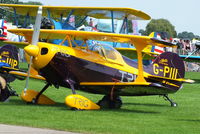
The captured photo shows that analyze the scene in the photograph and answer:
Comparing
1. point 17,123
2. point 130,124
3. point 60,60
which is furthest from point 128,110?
point 17,123

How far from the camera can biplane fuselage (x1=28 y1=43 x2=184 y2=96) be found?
13.7 m

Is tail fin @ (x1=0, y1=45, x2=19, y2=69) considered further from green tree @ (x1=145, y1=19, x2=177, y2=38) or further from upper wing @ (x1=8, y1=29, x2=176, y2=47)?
green tree @ (x1=145, y1=19, x2=177, y2=38)

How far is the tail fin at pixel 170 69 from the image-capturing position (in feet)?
47.2

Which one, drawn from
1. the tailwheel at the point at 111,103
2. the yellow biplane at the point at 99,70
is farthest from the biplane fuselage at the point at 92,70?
the tailwheel at the point at 111,103

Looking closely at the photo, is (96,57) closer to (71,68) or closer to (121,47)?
(71,68)

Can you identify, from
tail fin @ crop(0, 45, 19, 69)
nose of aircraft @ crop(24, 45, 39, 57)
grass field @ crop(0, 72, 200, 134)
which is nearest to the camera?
grass field @ crop(0, 72, 200, 134)

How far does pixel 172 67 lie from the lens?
1468 cm

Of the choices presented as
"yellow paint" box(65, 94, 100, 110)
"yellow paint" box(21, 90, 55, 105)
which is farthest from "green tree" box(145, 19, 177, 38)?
"yellow paint" box(65, 94, 100, 110)

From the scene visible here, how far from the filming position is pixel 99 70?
14.3 m

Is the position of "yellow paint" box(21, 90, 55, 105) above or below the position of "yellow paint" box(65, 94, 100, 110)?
below

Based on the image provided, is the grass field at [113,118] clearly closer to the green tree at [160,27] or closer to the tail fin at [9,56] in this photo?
the tail fin at [9,56]

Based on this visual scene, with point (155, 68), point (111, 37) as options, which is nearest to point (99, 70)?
point (111, 37)

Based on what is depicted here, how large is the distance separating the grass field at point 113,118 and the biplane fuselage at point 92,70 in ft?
2.16

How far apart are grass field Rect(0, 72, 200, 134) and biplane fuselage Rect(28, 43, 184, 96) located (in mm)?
658
